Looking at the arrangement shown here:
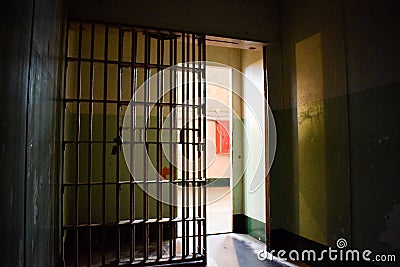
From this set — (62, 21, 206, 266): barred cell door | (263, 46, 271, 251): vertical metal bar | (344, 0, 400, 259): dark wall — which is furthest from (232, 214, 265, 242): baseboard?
(344, 0, 400, 259): dark wall

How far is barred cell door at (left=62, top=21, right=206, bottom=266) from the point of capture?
2902 millimetres

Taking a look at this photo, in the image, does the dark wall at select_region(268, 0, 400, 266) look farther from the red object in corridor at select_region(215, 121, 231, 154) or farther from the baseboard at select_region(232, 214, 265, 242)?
the red object in corridor at select_region(215, 121, 231, 154)

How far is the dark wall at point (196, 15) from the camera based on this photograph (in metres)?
2.91

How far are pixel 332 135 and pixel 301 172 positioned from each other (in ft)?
1.99

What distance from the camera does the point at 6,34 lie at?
Answer: 101 centimetres

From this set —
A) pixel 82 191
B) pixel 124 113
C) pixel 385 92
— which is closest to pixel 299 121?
pixel 385 92

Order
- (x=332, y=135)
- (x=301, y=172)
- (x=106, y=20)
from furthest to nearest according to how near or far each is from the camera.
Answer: (x=301, y=172)
(x=106, y=20)
(x=332, y=135)

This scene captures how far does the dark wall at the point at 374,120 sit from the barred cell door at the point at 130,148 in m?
1.47

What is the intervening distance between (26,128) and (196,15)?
2401 mm

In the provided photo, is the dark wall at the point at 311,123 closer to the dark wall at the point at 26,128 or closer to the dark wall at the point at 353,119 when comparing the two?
the dark wall at the point at 353,119

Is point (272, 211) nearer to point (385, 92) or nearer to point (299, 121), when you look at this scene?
point (299, 121)

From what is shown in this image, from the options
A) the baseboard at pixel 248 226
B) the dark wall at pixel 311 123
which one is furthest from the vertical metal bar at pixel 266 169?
the baseboard at pixel 248 226

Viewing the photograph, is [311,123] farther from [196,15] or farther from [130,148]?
[130,148]

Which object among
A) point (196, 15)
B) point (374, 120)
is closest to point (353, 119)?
point (374, 120)
